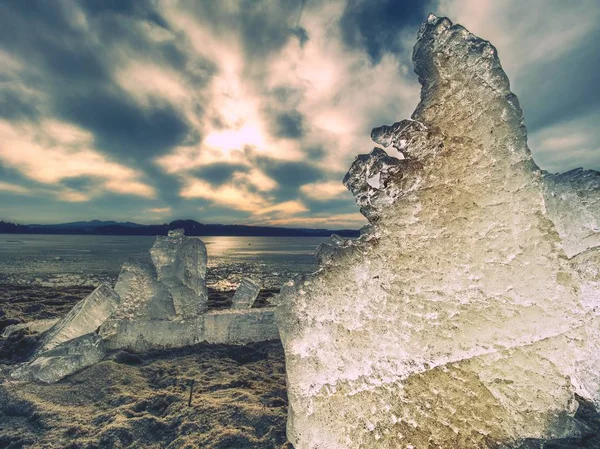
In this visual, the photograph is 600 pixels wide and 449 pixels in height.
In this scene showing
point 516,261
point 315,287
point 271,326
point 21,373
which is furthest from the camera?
point 271,326

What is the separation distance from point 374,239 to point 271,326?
11.0 ft

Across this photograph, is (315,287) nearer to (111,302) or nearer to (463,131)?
(463,131)

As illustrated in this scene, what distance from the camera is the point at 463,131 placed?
1.67m

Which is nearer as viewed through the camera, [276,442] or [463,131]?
[463,131]

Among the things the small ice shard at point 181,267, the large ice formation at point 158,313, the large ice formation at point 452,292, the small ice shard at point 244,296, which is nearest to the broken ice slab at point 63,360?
the large ice formation at point 158,313

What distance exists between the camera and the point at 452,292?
1662mm

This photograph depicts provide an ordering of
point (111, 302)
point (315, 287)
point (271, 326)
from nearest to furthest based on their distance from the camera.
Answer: point (315, 287), point (111, 302), point (271, 326)

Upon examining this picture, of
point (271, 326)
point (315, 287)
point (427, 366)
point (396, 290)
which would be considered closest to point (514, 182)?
point (396, 290)

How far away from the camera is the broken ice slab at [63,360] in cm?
313

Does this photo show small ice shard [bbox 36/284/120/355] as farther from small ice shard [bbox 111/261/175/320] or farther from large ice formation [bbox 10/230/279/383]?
small ice shard [bbox 111/261/175/320]

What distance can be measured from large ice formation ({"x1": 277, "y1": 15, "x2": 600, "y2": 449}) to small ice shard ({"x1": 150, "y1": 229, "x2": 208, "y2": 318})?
9.34ft

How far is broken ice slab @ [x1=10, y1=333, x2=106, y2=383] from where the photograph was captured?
3.13m

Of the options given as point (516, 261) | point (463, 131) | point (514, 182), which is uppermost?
point (463, 131)

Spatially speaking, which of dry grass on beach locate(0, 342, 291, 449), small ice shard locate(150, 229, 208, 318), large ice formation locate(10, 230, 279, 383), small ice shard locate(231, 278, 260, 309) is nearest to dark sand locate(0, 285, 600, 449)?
dry grass on beach locate(0, 342, 291, 449)
